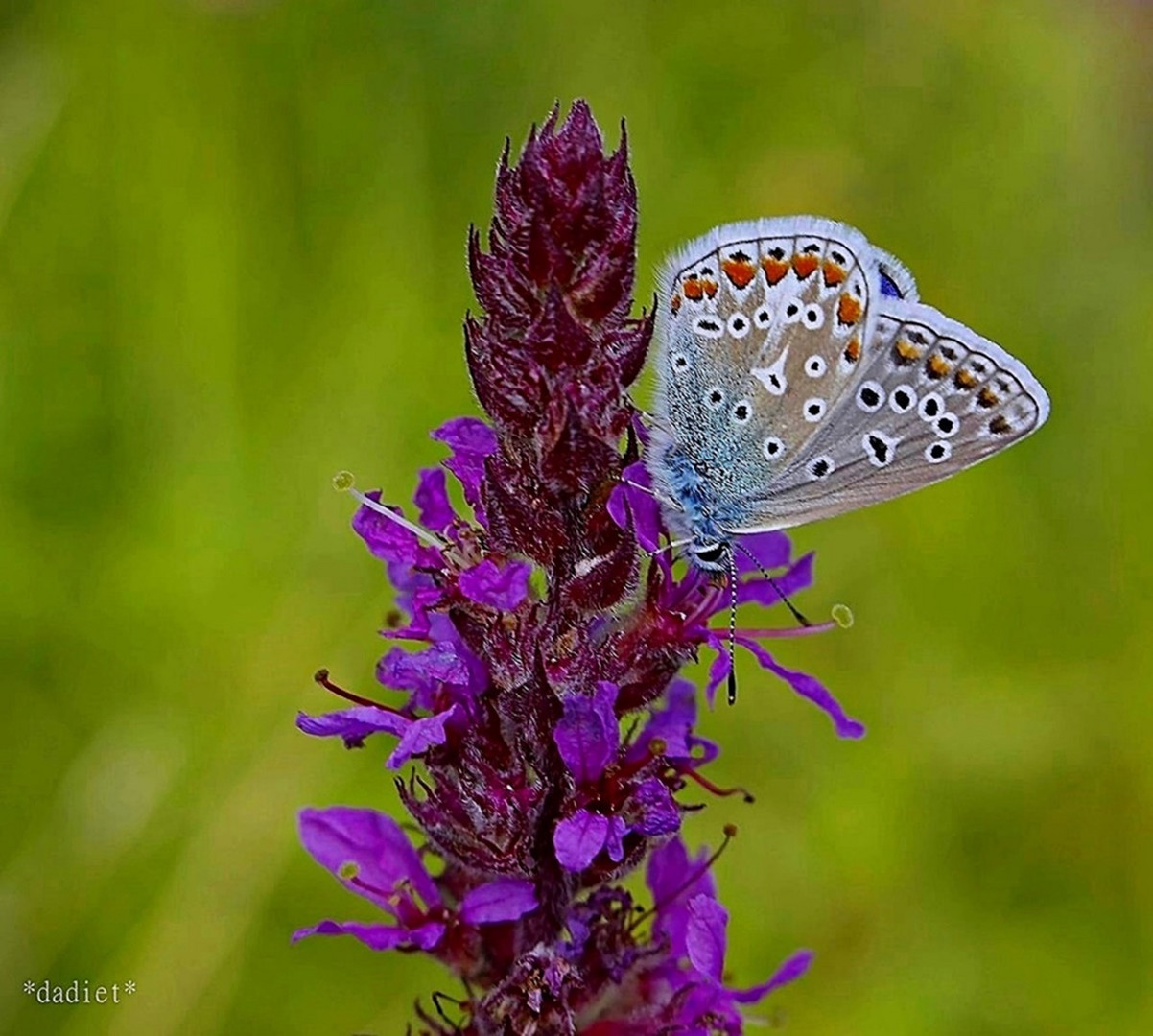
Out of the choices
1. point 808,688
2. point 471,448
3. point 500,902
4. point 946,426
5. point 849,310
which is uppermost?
point 849,310

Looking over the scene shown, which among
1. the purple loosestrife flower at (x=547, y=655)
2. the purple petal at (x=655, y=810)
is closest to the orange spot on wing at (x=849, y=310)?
the purple loosestrife flower at (x=547, y=655)

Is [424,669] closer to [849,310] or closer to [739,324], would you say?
[739,324]

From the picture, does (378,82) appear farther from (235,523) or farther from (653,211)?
(235,523)

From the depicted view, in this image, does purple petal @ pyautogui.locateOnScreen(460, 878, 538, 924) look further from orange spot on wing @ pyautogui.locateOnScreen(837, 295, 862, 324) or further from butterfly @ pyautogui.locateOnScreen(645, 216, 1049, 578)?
orange spot on wing @ pyautogui.locateOnScreen(837, 295, 862, 324)

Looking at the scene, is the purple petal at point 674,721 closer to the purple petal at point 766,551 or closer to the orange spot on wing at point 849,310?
the purple petal at point 766,551

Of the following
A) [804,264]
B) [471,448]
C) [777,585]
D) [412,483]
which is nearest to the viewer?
[471,448]

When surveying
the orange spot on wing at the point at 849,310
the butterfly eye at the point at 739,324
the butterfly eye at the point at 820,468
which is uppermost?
the orange spot on wing at the point at 849,310

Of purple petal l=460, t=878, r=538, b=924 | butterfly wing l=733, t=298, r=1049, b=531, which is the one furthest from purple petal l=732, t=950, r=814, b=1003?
butterfly wing l=733, t=298, r=1049, b=531

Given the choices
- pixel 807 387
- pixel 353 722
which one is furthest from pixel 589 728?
pixel 807 387
